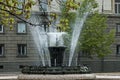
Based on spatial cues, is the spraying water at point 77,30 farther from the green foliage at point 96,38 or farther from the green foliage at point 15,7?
the green foliage at point 15,7

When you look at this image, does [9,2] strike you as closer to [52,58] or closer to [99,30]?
[52,58]

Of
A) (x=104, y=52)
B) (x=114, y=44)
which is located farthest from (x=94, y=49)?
(x=114, y=44)

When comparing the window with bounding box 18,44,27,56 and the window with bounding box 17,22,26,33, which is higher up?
the window with bounding box 17,22,26,33

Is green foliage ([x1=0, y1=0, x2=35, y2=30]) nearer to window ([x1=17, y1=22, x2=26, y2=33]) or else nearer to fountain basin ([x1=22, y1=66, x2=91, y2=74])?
fountain basin ([x1=22, y1=66, x2=91, y2=74])

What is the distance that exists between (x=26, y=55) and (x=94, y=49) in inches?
301

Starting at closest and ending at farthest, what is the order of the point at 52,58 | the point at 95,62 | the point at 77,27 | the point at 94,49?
the point at 52,58 < the point at 77,27 < the point at 94,49 < the point at 95,62

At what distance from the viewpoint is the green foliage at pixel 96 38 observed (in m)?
47.0

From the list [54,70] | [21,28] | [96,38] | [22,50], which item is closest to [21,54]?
[22,50]

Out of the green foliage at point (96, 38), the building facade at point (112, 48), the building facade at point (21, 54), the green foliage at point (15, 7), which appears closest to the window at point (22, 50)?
the building facade at point (21, 54)

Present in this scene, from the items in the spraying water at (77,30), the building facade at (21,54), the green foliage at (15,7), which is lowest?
the building facade at (21,54)

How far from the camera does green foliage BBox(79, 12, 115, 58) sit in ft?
154

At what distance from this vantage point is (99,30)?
1896 inches

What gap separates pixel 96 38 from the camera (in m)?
47.5

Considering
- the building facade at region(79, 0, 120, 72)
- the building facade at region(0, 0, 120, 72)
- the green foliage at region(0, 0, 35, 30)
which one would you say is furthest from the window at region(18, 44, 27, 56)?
the green foliage at region(0, 0, 35, 30)
